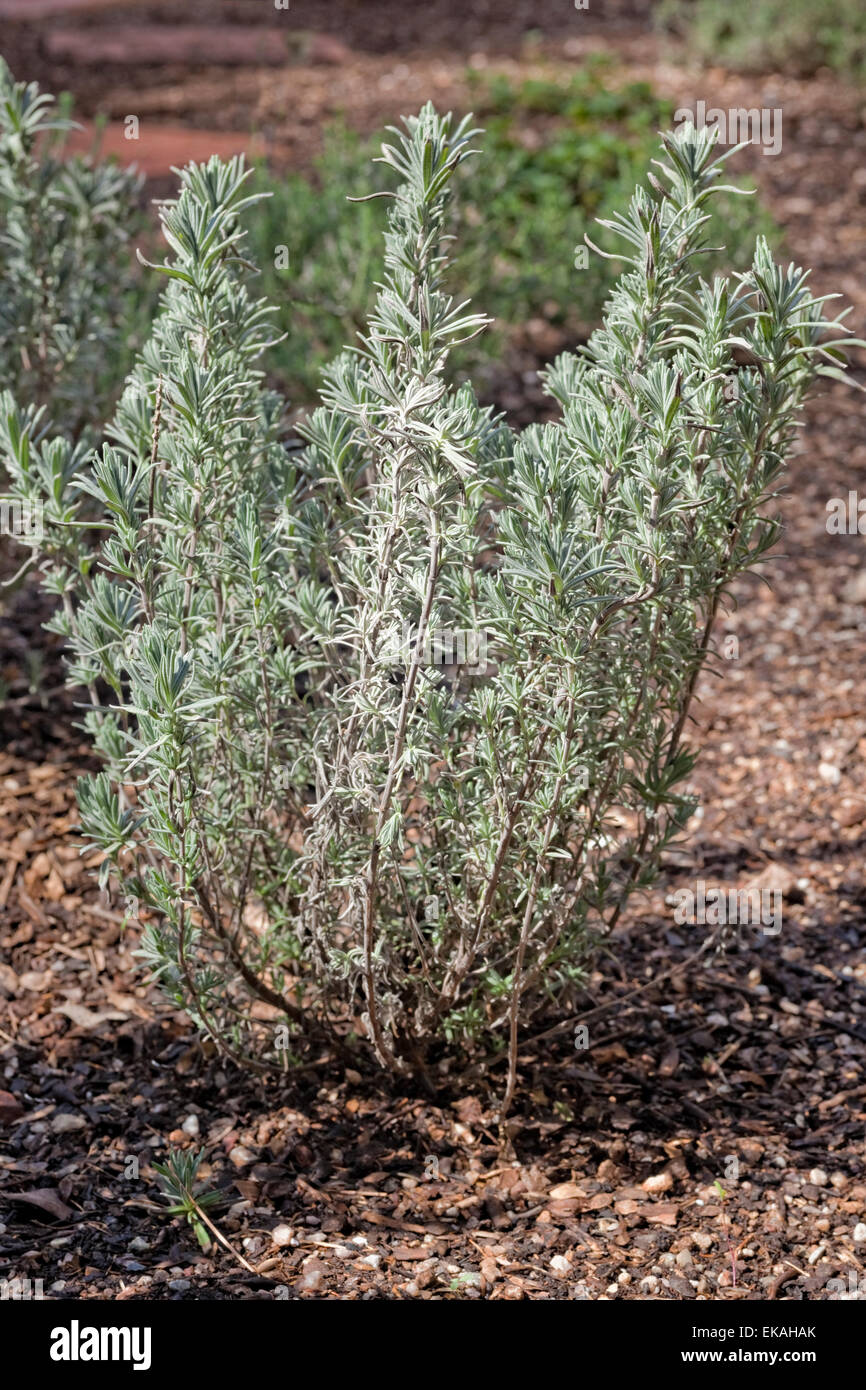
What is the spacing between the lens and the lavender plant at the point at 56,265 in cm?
328

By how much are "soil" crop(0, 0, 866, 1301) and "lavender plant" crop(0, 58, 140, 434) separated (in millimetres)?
669

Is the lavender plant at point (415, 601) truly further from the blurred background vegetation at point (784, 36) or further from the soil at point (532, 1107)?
the blurred background vegetation at point (784, 36)

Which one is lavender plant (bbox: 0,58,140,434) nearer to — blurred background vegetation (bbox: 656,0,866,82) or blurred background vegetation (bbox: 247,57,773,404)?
blurred background vegetation (bbox: 247,57,773,404)

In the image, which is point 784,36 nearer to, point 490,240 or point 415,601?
point 490,240

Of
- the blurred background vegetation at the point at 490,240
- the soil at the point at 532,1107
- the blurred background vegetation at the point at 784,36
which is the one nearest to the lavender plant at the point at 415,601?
the soil at the point at 532,1107

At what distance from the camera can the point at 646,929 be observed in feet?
10.7

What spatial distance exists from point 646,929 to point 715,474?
133cm

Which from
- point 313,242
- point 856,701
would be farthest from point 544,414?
point 856,701

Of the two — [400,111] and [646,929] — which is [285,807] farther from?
[400,111]

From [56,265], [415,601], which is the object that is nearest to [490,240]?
[56,265]

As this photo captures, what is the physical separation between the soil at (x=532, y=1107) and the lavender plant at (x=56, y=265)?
2.20ft

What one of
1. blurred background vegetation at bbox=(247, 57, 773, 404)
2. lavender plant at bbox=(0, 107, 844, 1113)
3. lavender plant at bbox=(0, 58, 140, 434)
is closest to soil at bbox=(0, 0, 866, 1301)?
lavender plant at bbox=(0, 107, 844, 1113)

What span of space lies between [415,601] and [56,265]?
186 cm

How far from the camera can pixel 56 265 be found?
3.54 metres
